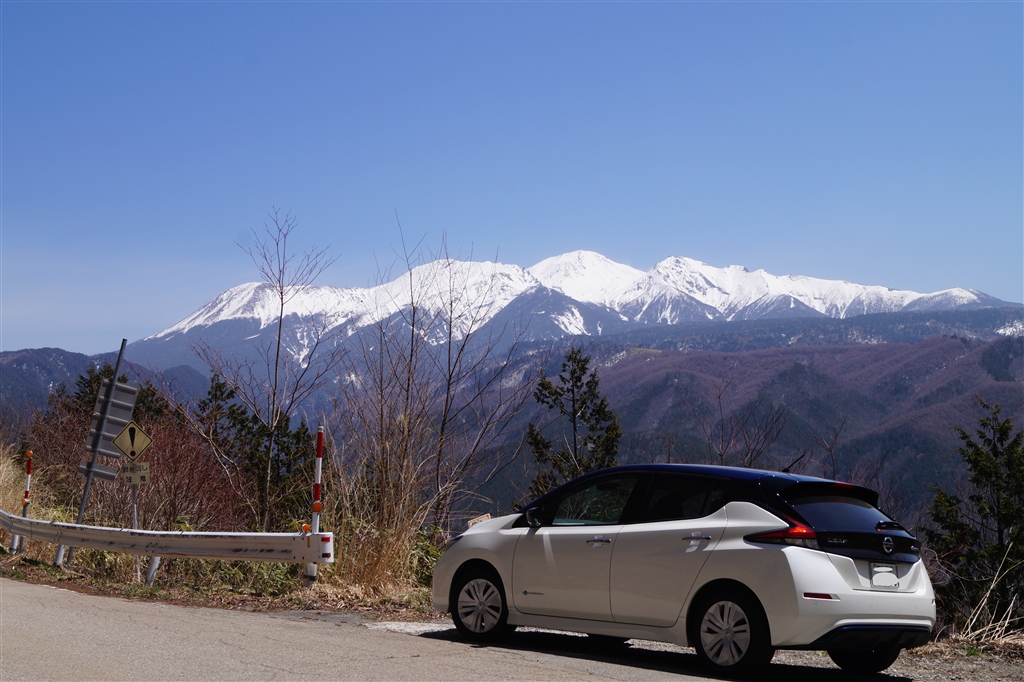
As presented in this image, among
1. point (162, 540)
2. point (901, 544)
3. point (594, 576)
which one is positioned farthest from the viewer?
point (162, 540)

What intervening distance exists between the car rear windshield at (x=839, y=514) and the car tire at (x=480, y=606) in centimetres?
278

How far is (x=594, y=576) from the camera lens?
298 inches

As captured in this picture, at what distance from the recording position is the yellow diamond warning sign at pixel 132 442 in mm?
15250

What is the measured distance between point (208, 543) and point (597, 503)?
5659 mm

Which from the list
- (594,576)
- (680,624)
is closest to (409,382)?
(594,576)

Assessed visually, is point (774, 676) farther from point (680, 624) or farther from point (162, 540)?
point (162, 540)

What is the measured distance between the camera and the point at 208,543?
11398 millimetres

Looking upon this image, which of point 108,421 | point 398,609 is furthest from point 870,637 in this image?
point 108,421

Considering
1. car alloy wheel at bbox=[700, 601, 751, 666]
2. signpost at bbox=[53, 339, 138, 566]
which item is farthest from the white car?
signpost at bbox=[53, 339, 138, 566]

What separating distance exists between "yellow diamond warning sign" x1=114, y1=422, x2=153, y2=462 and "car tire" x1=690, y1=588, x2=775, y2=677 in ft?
36.4

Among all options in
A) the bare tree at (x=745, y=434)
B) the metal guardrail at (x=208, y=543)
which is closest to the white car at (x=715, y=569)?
the metal guardrail at (x=208, y=543)

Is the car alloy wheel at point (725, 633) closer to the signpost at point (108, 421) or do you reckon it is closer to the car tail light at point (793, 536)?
the car tail light at point (793, 536)

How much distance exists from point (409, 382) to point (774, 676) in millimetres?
7516

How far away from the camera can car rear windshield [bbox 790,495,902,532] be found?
671cm
